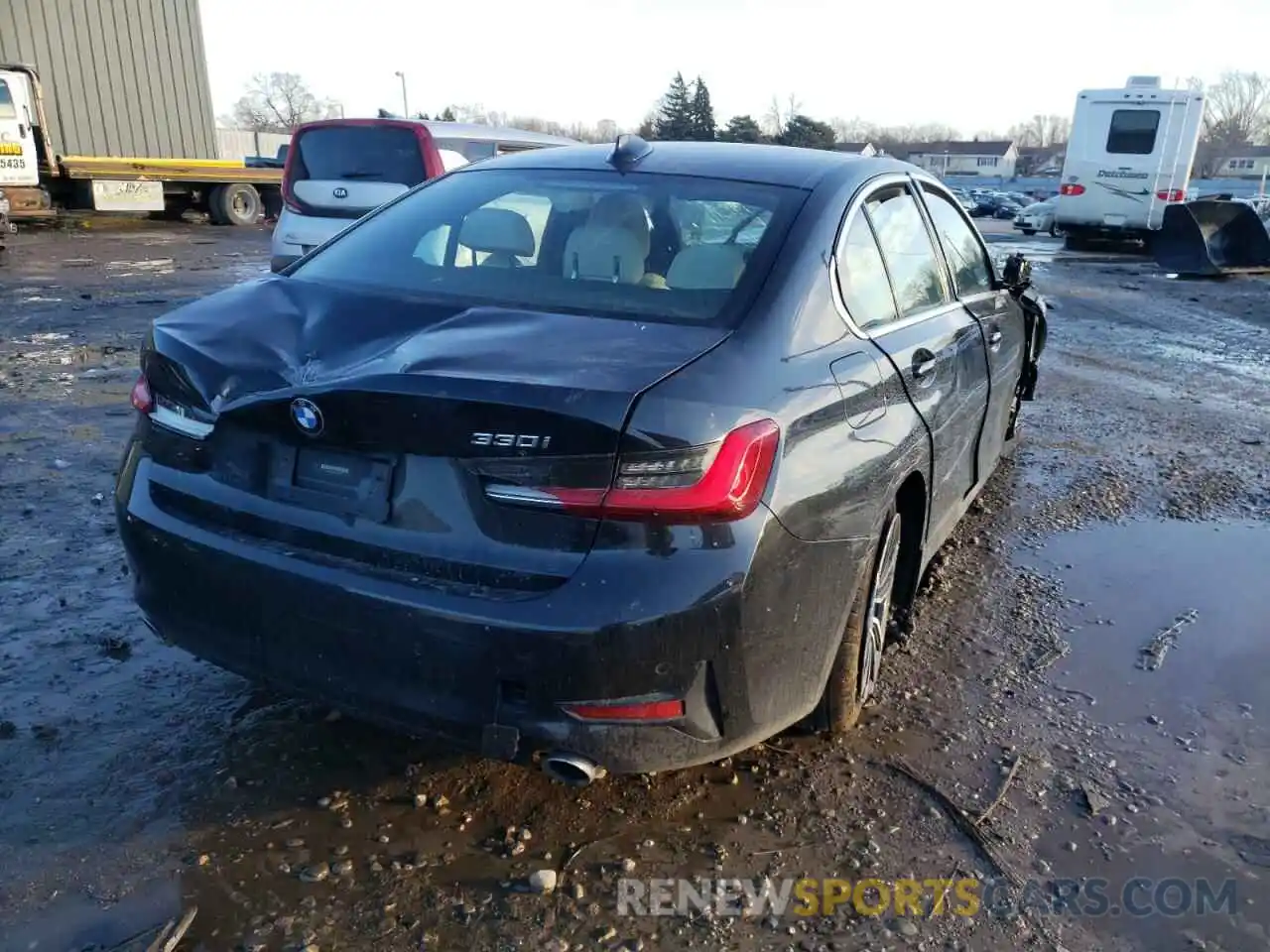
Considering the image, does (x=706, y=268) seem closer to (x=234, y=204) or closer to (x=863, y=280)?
(x=863, y=280)

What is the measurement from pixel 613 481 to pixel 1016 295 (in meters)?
3.52

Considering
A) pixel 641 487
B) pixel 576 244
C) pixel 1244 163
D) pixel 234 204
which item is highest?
pixel 576 244

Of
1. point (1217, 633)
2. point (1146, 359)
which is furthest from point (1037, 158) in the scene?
point (1217, 633)

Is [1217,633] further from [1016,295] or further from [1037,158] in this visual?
[1037,158]

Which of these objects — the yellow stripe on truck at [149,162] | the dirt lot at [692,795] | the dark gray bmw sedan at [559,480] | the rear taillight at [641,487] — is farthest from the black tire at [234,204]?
the rear taillight at [641,487]

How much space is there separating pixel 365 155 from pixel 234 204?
51.2 ft

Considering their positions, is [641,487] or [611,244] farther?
[611,244]

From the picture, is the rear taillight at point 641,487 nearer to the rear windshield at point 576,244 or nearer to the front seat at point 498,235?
the rear windshield at point 576,244

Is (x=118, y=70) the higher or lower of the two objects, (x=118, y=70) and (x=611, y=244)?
the higher

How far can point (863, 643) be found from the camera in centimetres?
276

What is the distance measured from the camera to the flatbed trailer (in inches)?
706

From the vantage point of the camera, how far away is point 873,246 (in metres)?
3.08

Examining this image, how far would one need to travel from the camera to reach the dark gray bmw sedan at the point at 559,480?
2.03m

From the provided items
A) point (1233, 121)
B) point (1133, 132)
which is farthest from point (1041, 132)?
point (1133, 132)
